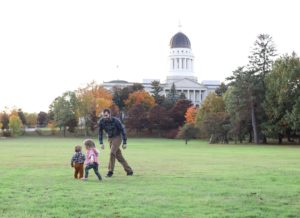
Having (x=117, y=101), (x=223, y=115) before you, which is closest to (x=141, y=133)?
(x=117, y=101)

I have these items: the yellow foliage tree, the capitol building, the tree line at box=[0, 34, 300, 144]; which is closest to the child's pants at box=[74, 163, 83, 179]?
the tree line at box=[0, 34, 300, 144]

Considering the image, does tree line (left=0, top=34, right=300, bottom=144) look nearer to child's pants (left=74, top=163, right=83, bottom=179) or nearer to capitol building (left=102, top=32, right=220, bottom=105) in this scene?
child's pants (left=74, top=163, right=83, bottom=179)

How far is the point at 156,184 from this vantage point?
1442 centimetres

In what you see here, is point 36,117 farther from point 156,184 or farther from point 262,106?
point 156,184

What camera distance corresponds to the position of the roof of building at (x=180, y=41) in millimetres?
172050

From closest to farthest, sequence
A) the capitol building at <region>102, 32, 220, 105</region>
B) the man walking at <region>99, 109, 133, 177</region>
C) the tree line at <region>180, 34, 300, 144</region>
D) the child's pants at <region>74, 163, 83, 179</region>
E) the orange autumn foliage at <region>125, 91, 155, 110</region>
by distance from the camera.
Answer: the child's pants at <region>74, 163, 83, 179</region>
the man walking at <region>99, 109, 133, 177</region>
the tree line at <region>180, 34, 300, 144</region>
the orange autumn foliage at <region>125, 91, 155, 110</region>
the capitol building at <region>102, 32, 220, 105</region>

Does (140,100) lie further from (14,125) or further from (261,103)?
(261,103)

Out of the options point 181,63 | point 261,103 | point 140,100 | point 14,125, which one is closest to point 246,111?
point 261,103

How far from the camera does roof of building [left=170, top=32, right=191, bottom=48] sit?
17205cm

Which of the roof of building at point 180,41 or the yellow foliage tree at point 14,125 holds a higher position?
the roof of building at point 180,41

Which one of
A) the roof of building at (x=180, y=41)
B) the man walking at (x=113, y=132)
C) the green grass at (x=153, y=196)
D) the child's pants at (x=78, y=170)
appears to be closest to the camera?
the green grass at (x=153, y=196)

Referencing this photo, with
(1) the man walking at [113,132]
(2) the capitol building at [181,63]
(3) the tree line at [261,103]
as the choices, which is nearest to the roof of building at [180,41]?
(2) the capitol building at [181,63]

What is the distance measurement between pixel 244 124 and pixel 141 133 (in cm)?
4119

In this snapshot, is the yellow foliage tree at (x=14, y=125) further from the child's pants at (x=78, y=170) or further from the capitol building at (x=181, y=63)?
the child's pants at (x=78, y=170)
